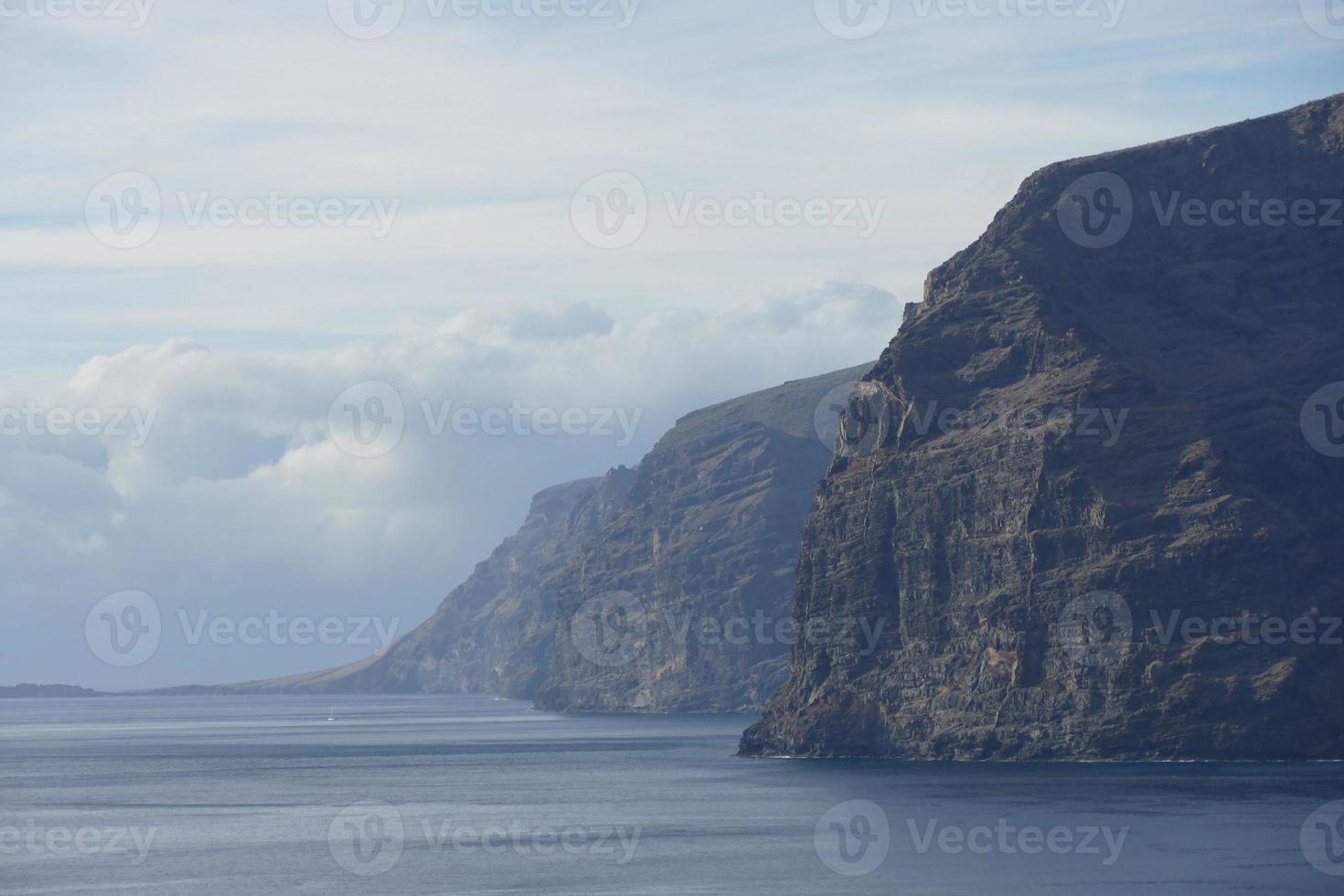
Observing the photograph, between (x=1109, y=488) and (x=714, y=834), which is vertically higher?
(x=1109, y=488)

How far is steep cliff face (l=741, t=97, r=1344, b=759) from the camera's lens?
140 metres

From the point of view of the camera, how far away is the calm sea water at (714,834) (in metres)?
94.5

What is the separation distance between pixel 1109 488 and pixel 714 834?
A: 5320 centimetres

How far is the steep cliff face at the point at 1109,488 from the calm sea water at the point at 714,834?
6.11m

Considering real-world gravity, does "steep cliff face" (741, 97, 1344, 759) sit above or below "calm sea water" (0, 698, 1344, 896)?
above

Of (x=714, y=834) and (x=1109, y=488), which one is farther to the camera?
(x=1109, y=488)

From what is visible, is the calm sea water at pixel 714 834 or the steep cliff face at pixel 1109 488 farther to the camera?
the steep cliff face at pixel 1109 488

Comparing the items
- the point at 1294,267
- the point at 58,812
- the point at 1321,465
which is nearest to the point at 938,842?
the point at 1321,465

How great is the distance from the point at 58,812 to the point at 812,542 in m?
73.7

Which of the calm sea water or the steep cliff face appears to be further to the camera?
the steep cliff face

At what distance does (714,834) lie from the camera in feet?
379

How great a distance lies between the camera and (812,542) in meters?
171

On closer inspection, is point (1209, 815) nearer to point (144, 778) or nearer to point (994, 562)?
point (994, 562)

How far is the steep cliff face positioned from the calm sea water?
6.11 m
